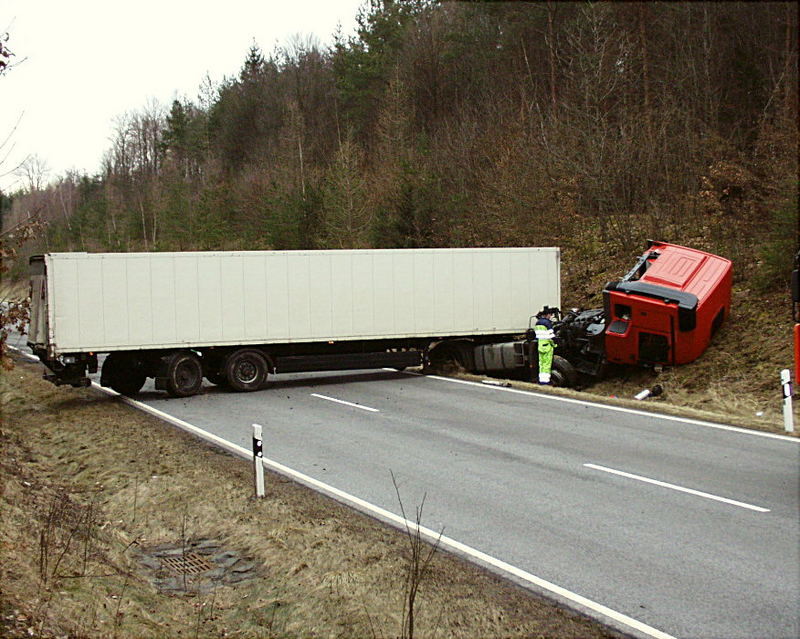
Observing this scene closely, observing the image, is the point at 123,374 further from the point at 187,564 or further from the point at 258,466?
the point at 187,564

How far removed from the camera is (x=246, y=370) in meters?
20.5

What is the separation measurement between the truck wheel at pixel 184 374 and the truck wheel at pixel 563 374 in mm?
8630

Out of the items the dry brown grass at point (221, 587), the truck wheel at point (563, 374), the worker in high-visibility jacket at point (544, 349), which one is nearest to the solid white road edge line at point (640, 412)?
the worker in high-visibility jacket at point (544, 349)

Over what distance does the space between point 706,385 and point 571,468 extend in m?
8.17

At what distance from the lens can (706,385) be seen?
18484mm

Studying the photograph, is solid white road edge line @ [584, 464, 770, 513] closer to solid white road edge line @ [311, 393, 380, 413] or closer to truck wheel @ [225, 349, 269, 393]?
solid white road edge line @ [311, 393, 380, 413]

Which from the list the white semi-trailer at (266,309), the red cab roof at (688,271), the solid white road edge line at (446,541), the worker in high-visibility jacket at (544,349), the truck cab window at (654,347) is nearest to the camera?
the solid white road edge line at (446,541)

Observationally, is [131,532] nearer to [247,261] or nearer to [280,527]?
[280,527]

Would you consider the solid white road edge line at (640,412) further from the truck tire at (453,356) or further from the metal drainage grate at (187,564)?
the metal drainage grate at (187,564)

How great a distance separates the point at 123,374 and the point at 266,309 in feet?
12.6

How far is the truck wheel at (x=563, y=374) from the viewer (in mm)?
20781

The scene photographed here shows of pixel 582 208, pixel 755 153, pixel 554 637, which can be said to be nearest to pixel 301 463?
pixel 554 637

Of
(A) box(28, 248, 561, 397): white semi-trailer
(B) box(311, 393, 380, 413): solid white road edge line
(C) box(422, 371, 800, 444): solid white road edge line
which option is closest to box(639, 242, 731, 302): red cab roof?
Result: (C) box(422, 371, 800, 444): solid white road edge line

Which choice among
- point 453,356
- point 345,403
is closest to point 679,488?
point 345,403
